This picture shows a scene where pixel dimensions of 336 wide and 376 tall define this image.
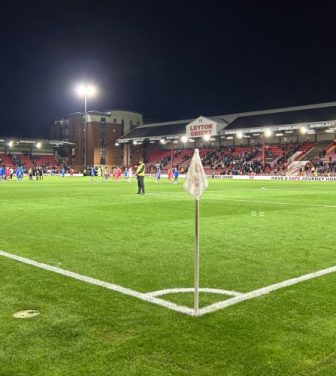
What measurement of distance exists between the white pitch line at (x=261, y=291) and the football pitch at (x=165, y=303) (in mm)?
22

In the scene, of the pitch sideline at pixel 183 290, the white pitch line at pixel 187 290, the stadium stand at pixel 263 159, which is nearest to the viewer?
the pitch sideline at pixel 183 290

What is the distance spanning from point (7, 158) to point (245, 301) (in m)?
89.3

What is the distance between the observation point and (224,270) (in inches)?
272

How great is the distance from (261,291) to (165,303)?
1324mm

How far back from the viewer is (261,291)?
18.9 ft

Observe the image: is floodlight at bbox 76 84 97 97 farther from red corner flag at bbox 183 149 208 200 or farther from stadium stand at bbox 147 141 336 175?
red corner flag at bbox 183 149 208 200

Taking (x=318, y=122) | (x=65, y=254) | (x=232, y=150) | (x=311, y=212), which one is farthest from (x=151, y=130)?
(x=65, y=254)

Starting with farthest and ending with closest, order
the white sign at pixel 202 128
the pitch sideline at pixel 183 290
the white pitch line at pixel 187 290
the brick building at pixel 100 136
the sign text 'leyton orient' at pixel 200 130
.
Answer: the brick building at pixel 100 136
the sign text 'leyton orient' at pixel 200 130
the white sign at pixel 202 128
the white pitch line at pixel 187 290
the pitch sideline at pixel 183 290

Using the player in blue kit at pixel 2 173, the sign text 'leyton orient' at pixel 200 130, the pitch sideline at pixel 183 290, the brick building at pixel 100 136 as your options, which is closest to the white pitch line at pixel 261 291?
the pitch sideline at pixel 183 290

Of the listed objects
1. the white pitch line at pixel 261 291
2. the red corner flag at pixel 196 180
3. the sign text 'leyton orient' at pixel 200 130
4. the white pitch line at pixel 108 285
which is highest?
the sign text 'leyton orient' at pixel 200 130

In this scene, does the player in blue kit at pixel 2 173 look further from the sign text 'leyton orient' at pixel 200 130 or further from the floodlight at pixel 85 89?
the sign text 'leyton orient' at pixel 200 130

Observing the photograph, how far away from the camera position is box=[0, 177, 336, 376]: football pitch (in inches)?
146

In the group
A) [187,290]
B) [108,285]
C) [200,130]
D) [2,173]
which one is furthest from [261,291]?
[200,130]

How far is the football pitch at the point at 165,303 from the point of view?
3.72 metres
